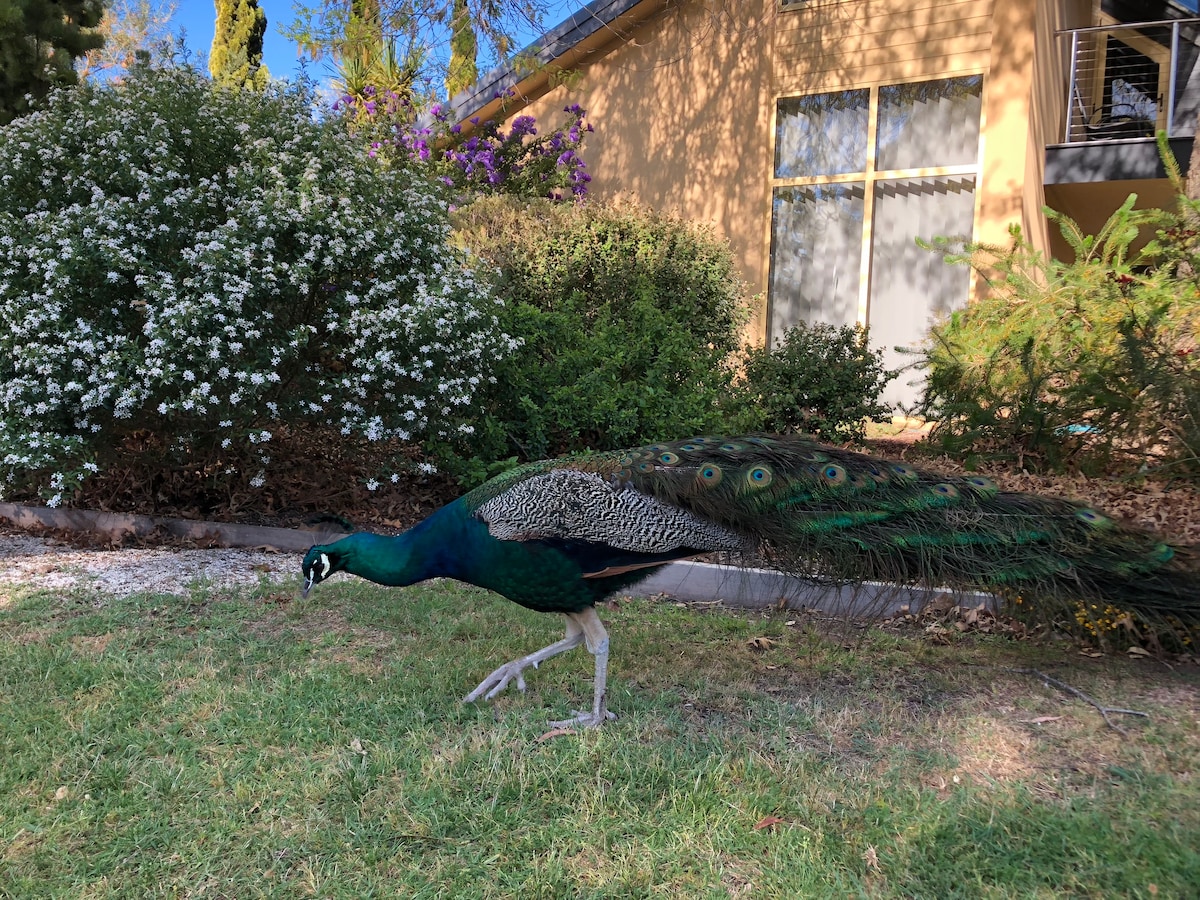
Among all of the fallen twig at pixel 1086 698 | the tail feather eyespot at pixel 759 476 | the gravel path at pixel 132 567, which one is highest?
the tail feather eyespot at pixel 759 476

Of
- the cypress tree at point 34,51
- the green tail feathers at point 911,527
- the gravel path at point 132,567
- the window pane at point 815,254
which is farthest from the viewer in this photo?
the window pane at point 815,254

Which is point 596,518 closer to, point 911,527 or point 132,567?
point 911,527

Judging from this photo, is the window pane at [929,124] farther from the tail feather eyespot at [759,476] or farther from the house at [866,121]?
the tail feather eyespot at [759,476]

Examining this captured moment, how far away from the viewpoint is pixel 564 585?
3.56 meters

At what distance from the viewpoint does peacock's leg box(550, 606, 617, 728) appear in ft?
11.7

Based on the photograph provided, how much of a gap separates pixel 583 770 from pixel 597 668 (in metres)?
0.54

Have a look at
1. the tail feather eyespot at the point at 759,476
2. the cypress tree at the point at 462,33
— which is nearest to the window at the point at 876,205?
the cypress tree at the point at 462,33

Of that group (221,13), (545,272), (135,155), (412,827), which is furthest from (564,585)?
(221,13)

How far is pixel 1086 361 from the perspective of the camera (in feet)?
19.9

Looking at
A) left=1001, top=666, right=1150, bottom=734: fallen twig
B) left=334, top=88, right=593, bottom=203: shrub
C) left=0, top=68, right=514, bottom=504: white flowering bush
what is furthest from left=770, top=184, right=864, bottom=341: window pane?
left=1001, top=666, right=1150, bottom=734: fallen twig

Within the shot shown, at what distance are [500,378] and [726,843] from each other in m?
5.25

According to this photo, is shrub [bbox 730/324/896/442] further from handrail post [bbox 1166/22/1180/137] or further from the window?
handrail post [bbox 1166/22/1180/137]

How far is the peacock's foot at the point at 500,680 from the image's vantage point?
3803 mm

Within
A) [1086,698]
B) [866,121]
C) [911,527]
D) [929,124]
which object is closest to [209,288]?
[911,527]
